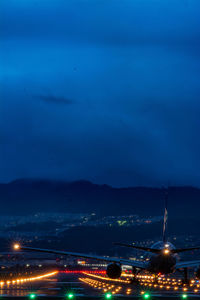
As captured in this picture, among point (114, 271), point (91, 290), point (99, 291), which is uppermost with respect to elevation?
point (114, 271)

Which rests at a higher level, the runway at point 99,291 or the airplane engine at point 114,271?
the airplane engine at point 114,271

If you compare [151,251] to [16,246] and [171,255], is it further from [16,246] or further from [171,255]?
[16,246]

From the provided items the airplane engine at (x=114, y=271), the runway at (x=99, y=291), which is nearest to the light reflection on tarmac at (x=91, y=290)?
the runway at (x=99, y=291)

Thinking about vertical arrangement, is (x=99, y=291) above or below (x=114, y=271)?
below

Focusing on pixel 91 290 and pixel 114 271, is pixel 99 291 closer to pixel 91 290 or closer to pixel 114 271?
pixel 91 290

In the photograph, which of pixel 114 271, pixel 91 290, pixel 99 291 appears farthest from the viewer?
pixel 114 271

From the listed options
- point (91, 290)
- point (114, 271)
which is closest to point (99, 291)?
point (91, 290)

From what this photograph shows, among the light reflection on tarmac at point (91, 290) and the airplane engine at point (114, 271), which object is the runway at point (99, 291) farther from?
the airplane engine at point (114, 271)

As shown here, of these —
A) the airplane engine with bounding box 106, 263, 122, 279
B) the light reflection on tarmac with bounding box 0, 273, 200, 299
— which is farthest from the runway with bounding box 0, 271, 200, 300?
the airplane engine with bounding box 106, 263, 122, 279

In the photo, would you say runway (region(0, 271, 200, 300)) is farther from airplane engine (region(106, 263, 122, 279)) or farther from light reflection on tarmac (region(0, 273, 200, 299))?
airplane engine (region(106, 263, 122, 279))

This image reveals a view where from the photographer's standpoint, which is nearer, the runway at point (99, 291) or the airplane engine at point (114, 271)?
the runway at point (99, 291)

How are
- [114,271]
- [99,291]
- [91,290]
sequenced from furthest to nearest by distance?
1. [114,271]
2. [91,290]
3. [99,291]
